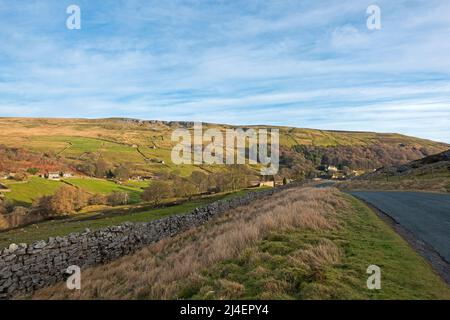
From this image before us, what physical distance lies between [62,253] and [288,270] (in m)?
11.8

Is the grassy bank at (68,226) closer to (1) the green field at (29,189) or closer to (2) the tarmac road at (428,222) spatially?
(2) the tarmac road at (428,222)

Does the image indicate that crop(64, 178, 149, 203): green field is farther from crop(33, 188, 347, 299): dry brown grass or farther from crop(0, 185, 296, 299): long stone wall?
crop(33, 188, 347, 299): dry brown grass

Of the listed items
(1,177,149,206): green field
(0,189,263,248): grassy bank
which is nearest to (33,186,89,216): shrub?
(1,177,149,206): green field

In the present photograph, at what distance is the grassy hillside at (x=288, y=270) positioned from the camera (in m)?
7.71

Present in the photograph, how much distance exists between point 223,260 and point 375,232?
669 cm

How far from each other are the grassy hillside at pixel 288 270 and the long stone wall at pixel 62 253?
3.90 feet

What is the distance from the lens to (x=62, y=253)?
15.8 metres

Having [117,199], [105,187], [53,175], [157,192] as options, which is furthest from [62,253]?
[53,175]

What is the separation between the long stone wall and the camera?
13.6 meters
